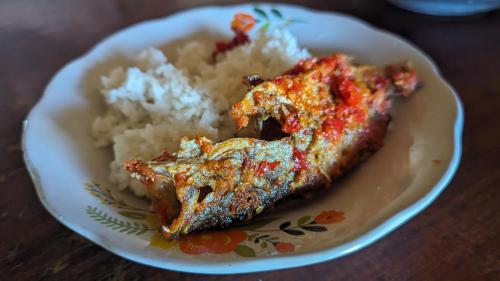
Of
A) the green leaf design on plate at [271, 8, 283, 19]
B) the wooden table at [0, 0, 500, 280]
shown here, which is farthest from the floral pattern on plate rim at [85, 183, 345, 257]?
the green leaf design on plate at [271, 8, 283, 19]

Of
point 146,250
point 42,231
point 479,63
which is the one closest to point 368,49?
point 479,63

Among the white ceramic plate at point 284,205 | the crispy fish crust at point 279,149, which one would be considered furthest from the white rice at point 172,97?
the crispy fish crust at point 279,149

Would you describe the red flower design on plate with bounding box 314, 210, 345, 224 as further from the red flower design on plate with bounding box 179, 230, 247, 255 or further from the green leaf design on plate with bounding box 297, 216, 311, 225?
the red flower design on plate with bounding box 179, 230, 247, 255

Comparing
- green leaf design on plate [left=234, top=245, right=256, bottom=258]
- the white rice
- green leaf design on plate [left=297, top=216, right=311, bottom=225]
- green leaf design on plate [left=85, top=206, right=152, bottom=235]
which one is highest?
the white rice

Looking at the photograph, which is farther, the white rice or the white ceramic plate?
the white rice

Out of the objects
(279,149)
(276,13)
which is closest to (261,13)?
(276,13)

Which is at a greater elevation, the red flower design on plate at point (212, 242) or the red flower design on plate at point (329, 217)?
the red flower design on plate at point (329, 217)

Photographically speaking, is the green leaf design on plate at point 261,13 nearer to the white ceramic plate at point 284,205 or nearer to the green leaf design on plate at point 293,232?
the white ceramic plate at point 284,205
